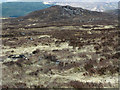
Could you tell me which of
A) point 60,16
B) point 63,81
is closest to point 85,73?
point 63,81

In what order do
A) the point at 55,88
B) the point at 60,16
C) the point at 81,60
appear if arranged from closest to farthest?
the point at 55,88, the point at 81,60, the point at 60,16

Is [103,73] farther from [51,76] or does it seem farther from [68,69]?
[51,76]

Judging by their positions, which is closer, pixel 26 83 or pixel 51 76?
pixel 26 83

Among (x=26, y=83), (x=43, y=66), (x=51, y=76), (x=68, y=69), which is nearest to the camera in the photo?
(x=26, y=83)

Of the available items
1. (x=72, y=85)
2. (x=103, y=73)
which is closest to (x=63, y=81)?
(x=72, y=85)

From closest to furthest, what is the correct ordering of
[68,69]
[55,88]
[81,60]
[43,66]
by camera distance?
[55,88] → [68,69] → [43,66] → [81,60]

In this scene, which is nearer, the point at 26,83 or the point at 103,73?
the point at 26,83

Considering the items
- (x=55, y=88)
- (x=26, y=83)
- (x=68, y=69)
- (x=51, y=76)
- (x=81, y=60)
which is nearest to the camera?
(x=55, y=88)

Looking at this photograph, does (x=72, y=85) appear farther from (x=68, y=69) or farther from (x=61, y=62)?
(x=61, y=62)

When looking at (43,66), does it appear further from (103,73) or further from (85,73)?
(103,73)
